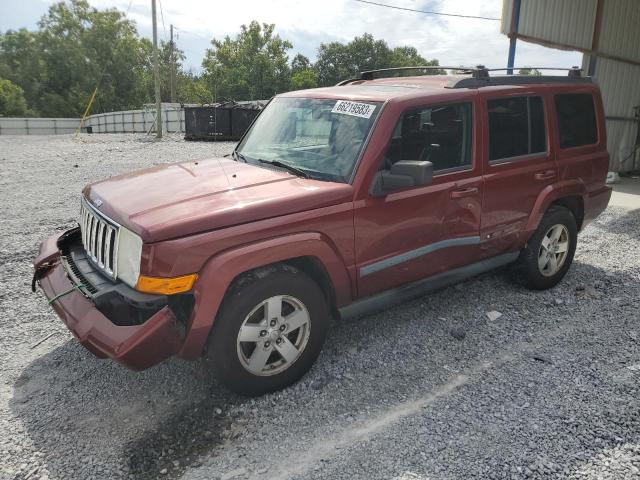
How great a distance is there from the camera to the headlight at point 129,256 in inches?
104

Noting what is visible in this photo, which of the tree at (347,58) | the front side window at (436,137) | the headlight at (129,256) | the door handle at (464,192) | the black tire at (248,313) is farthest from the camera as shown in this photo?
the tree at (347,58)

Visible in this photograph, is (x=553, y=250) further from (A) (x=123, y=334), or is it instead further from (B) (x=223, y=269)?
(A) (x=123, y=334)

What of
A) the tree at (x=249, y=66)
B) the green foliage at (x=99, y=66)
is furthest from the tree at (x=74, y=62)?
the tree at (x=249, y=66)

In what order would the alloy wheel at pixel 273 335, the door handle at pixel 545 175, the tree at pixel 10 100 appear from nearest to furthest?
the alloy wheel at pixel 273 335 < the door handle at pixel 545 175 < the tree at pixel 10 100

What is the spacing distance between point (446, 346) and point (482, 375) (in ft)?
1.39

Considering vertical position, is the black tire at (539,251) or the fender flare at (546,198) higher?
the fender flare at (546,198)

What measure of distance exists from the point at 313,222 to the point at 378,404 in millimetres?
1172

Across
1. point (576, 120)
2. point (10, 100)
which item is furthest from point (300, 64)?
point (576, 120)

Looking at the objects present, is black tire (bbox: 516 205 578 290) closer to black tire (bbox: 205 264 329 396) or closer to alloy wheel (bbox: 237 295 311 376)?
black tire (bbox: 205 264 329 396)

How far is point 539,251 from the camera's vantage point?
4.50 metres

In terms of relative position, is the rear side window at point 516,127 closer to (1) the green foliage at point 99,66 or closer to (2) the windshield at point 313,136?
(2) the windshield at point 313,136

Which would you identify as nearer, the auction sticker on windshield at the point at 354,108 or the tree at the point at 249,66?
the auction sticker on windshield at the point at 354,108

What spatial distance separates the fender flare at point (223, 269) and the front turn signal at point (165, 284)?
48 millimetres

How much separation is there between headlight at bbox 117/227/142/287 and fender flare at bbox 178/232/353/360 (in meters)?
0.34
